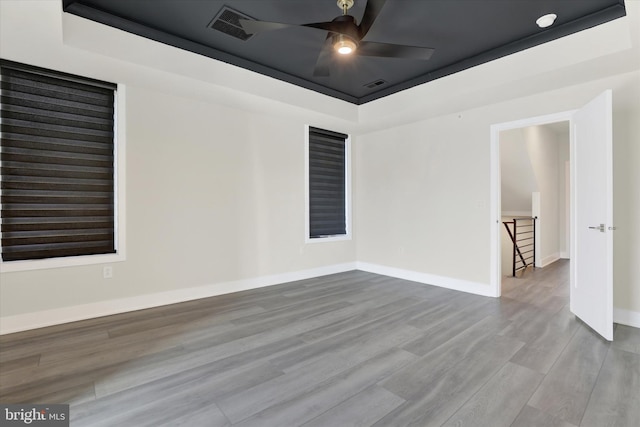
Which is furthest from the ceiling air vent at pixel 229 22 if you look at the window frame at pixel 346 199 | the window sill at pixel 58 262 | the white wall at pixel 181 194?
the window sill at pixel 58 262

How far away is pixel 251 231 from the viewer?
4402 millimetres

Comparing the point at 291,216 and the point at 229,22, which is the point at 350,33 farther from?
the point at 291,216

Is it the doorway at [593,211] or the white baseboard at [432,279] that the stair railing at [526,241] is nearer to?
the white baseboard at [432,279]

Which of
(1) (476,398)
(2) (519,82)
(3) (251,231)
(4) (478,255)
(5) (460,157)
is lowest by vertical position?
(1) (476,398)

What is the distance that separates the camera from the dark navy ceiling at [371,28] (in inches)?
102

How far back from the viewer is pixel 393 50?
2576mm

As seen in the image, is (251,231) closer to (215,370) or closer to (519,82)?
(215,370)

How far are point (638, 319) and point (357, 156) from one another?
4248 mm

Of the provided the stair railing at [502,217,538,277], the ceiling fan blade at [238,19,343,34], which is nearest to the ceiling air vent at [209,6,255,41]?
the ceiling fan blade at [238,19,343,34]

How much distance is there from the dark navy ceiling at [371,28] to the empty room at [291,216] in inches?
0.9

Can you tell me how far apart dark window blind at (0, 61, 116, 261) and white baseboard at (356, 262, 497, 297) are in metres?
3.91

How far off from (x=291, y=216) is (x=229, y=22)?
274 centimetres

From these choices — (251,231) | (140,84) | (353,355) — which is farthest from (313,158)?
(353,355)

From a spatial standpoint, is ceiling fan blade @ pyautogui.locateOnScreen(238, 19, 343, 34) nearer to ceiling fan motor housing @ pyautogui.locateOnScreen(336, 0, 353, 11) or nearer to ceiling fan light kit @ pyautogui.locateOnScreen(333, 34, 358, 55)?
ceiling fan light kit @ pyautogui.locateOnScreen(333, 34, 358, 55)
